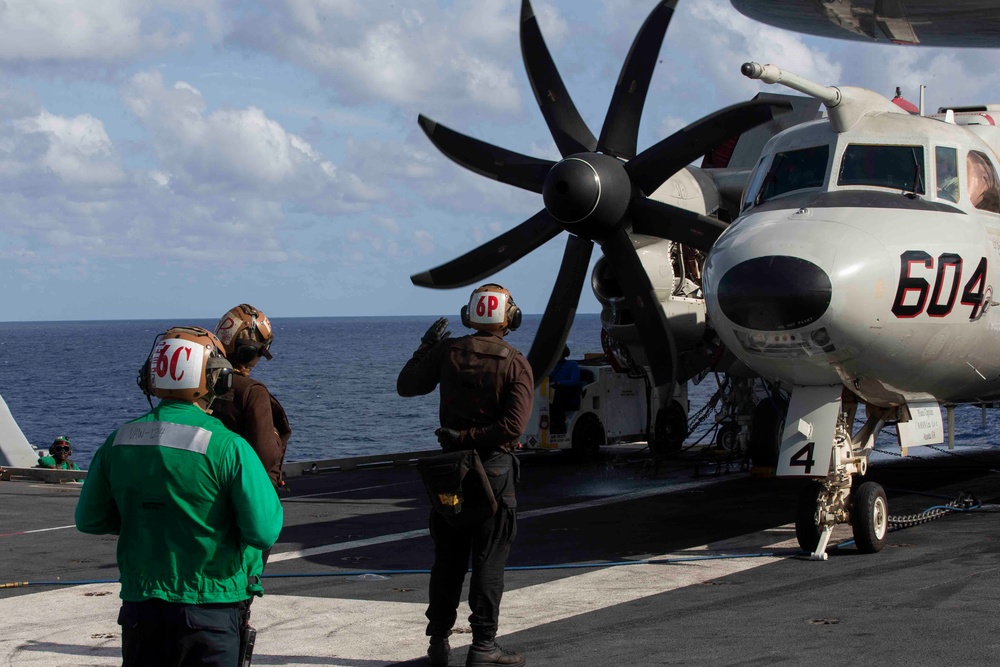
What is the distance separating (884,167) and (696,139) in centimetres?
431

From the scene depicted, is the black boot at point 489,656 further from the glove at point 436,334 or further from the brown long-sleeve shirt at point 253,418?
the glove at point 436,334

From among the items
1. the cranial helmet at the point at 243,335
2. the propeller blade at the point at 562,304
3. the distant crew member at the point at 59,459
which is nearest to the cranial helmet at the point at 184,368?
the cranial helmet at the point at 243,335

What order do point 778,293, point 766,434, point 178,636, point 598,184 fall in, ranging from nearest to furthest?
1. point 178,636
2. point 778,293
3. point 598,184
4. point 766,434

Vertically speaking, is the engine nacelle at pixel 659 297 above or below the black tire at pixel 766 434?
above

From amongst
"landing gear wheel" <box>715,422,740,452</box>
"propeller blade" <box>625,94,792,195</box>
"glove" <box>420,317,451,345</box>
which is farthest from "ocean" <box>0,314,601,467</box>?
"glove" <box>420,317,451,345</box>

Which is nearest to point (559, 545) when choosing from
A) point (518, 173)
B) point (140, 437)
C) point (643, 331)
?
point (643, 331)

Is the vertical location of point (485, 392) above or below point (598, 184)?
below

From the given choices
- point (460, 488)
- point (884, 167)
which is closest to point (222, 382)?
point (460, 488)

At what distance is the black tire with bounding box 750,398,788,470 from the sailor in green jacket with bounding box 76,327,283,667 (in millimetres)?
13948

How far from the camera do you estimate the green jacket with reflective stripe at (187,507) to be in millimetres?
4449

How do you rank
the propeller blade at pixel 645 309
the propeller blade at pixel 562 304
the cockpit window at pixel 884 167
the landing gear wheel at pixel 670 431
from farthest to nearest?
the landing gear wheel at pixel 670 431 → the propeller blade at pixel 562 304 → the propeller blade at pixel 645 309 → the cockpit window at pixel 884 167

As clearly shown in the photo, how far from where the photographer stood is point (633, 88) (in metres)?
16.0

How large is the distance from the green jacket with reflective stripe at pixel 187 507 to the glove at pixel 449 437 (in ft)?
8.46

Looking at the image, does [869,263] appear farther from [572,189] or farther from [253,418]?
[572,189]
